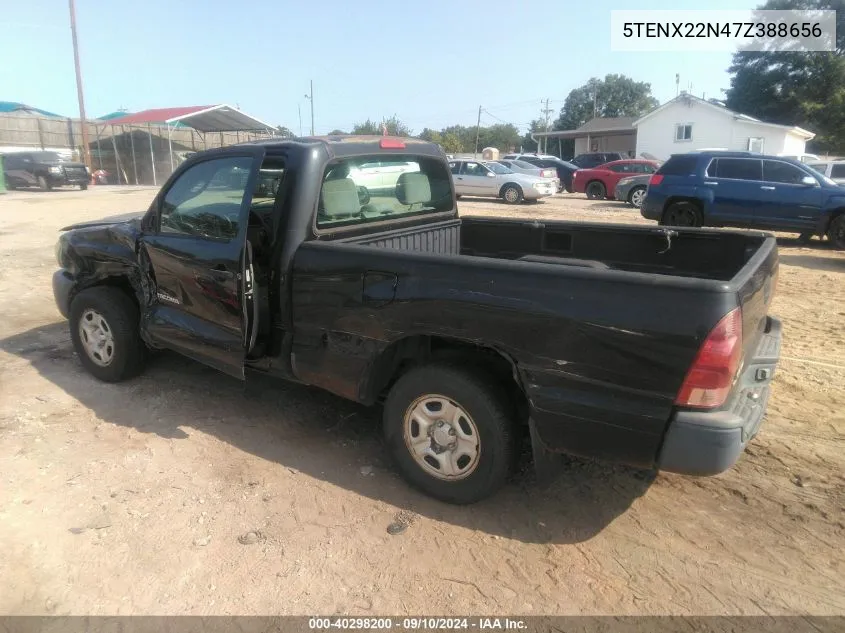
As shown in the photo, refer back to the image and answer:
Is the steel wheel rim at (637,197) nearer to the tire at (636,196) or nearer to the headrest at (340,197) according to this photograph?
the tire at (636,196)

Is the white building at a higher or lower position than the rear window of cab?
higher

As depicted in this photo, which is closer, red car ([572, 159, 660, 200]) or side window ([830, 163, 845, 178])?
side window ([830, 163, 845, 178])

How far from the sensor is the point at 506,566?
9.25 ft

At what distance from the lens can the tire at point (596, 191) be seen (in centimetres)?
2236

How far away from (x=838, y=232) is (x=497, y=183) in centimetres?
1123

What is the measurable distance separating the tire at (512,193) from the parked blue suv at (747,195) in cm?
792

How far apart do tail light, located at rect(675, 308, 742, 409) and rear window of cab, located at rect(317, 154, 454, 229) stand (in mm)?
2186

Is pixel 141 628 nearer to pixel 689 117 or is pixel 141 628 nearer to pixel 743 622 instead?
pixel 743 622

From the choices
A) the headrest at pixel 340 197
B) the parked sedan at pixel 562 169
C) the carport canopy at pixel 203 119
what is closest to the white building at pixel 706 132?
the parked sedan at pixel 562 169

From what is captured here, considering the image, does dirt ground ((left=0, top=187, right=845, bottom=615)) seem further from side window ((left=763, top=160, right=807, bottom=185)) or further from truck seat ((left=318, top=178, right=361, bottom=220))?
Answer: side window ((left=763, top=160, right=807, bottom=185))

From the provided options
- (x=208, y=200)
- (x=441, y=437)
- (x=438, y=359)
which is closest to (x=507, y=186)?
(x=208, y=200)

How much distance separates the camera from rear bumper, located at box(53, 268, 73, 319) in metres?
5.00

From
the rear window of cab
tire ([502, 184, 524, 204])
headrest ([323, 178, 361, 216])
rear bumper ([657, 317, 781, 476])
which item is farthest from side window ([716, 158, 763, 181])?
rear bumper ([657, 317, 781, 476])

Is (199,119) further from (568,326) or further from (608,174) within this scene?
(568,326)
